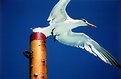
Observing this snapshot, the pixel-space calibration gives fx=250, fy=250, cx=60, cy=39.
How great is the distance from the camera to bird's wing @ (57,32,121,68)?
133 centimetres

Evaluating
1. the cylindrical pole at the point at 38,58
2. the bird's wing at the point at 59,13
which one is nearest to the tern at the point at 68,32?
the bird's wing at the point at 59,13

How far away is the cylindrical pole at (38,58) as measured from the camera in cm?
106

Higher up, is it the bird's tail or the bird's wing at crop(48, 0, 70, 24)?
the bird's wing at crop(48, 0, 70, 24)

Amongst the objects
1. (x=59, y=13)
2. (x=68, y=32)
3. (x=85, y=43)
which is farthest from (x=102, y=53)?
(x=59, y=13)

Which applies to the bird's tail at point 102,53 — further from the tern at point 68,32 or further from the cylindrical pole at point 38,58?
the cylindrical pole at point 38,58

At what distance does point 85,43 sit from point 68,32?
109mm

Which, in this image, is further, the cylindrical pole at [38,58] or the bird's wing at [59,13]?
the bird's wing at [59,13]

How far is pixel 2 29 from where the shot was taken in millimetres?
1344

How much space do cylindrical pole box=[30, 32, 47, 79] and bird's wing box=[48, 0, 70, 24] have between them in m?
0.26

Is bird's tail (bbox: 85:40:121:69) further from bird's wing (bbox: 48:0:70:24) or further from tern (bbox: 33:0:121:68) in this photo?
bird's wing (bbox: 48:0:70:24)

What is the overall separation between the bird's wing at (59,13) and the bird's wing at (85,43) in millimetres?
95

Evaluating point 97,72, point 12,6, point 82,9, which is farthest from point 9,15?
point 97,72

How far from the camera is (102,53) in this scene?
4.39 ft

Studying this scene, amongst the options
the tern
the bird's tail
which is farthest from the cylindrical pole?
the bird's tail
